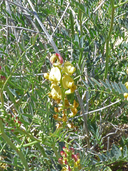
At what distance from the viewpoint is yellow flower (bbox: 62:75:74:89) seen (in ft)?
2.21

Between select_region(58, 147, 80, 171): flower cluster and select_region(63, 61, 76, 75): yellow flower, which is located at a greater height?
select_region(63, 61, 76, 75): yellow flower

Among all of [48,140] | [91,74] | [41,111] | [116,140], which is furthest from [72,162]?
[116,140]

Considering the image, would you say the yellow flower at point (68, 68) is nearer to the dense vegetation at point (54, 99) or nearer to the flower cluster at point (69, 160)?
the dense vegetation at point (54, 99)

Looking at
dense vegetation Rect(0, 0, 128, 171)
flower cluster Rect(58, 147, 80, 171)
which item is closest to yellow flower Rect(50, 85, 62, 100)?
dense vegetation Rect(0, 0, 128, 171)

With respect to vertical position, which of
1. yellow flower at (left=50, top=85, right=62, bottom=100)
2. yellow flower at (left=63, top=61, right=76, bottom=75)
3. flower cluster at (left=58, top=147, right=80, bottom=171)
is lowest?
Answer: flower cluster at (left=58, top=147, right=80, bottom=171)

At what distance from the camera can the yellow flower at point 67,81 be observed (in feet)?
2.21

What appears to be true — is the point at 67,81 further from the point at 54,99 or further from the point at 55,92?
the point at 54,99

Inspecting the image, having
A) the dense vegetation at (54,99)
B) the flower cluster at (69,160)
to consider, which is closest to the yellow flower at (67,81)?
the dense vegetation at (54,99)

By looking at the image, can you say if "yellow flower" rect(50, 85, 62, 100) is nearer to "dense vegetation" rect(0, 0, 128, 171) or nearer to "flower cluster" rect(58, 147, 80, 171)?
"dense vegetation" rect(0, 0, 128, 171)

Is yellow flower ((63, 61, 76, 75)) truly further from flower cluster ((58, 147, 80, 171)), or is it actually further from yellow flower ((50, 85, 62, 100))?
flower cluster ((58, 147, 80, 171))

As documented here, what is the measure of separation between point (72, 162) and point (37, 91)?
305 millimetres

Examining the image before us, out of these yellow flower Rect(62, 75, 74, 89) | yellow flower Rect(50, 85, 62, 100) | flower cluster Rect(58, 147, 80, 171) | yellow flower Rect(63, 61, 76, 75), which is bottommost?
flower cluster Rect(58, 147, 80, 171)

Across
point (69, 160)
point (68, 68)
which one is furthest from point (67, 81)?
point (69, 160)

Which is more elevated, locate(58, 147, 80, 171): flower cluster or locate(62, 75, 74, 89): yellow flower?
locate(62, 75, 74, 89): yellow flower
